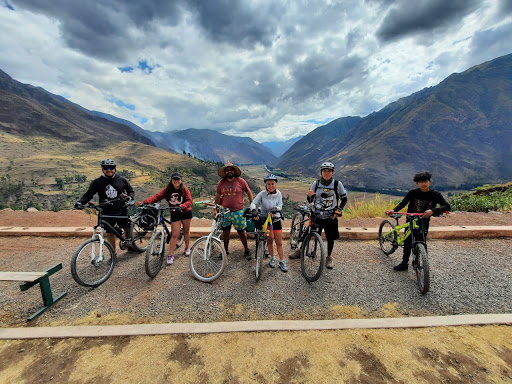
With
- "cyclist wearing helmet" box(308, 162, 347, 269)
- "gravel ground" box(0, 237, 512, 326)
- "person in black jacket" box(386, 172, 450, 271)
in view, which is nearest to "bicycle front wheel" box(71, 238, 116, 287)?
"gravel ground" box(0, 237, 512, 326)

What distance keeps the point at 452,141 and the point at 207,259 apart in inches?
7373

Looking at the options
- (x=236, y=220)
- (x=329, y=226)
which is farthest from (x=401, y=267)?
(x=236, y=220)

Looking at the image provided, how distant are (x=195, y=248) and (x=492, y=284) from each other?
16.3 feet

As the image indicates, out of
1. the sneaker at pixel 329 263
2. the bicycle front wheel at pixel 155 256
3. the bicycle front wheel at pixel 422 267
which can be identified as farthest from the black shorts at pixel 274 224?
the bicycle front wheel at pixel 422 267

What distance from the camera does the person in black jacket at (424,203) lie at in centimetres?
371

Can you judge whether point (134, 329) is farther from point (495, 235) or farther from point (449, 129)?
point (449, 129)

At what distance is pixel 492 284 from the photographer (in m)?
3.71

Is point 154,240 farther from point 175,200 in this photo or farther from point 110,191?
point 110,191

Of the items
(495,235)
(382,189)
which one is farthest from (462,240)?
(382,189)

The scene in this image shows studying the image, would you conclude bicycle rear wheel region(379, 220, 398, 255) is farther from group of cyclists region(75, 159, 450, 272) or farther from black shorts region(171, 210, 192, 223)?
Result: black shorts region(171, 210, 192, 223)

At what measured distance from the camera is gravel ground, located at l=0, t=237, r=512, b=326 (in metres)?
3.11

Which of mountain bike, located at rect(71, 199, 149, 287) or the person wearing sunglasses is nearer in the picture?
mountain bike, located at rect(71, 199, 149, 287)

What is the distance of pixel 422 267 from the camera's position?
3506mm

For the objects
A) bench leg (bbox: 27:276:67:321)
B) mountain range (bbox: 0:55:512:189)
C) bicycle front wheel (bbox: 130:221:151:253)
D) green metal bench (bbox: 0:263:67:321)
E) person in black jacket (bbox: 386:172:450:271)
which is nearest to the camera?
green metal bench (bbox: 0:263:67:321)
